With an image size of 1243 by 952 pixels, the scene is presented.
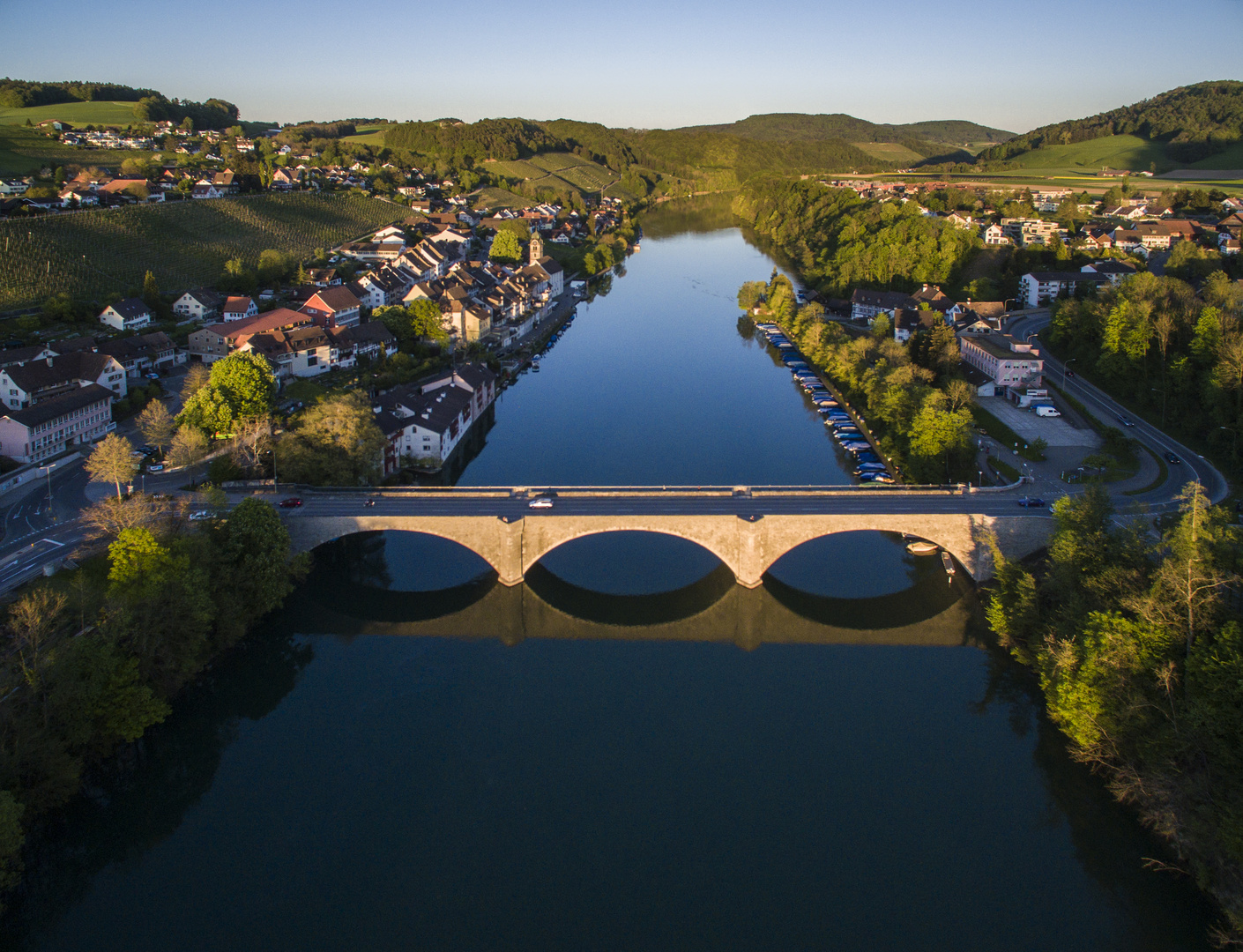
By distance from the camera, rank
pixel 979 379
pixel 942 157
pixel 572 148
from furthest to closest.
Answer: pixel 942 157 < pixel 572 148 < pixel 979 379

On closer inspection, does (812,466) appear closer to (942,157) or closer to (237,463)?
(237,463)

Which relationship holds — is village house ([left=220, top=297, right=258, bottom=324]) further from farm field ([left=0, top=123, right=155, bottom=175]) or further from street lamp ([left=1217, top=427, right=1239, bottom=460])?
street lamp ([left=1217, top=427, right=1239, bottom=460])

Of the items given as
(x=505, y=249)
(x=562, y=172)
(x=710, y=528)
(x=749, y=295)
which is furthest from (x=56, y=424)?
(x=562, y=172)

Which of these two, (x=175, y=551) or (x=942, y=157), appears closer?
(x=175, y=551)

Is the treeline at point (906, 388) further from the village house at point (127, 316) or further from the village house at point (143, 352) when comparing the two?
the village house at point (127, 316)

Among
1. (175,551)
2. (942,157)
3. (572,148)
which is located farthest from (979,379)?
(942,157)

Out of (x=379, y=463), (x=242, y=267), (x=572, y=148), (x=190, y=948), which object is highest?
(x=572, y=148)
